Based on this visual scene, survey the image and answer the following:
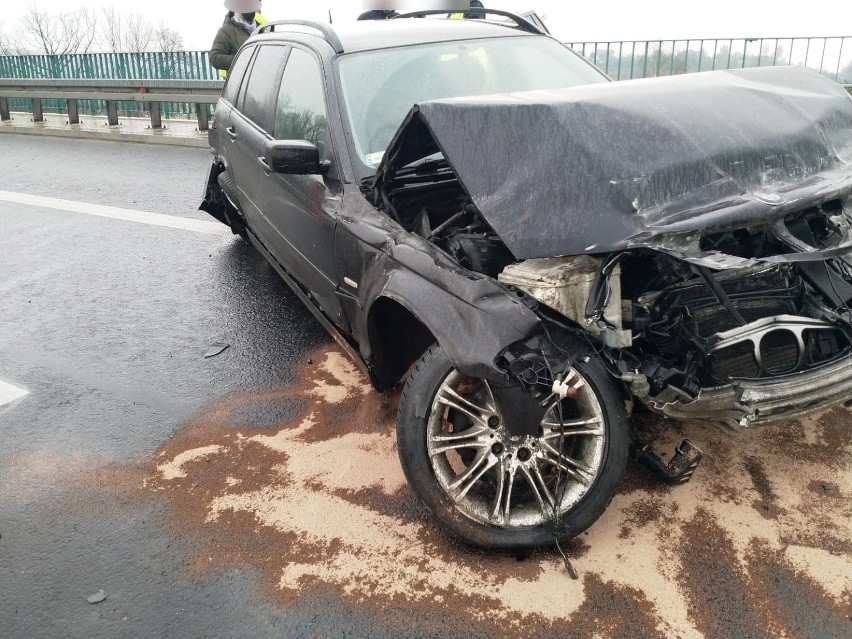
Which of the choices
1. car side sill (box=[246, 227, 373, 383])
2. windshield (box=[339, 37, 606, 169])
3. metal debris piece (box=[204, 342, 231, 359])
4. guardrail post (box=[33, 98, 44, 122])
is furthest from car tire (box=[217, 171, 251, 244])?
guardrail post (box=[33, 98, 44, 122])

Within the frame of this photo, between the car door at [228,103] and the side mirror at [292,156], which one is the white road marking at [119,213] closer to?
the car door at [228,103]

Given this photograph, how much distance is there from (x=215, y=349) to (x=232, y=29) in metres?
5.83

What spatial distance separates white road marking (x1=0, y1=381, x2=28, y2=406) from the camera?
411cm

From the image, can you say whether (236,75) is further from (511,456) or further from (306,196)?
(511,456)

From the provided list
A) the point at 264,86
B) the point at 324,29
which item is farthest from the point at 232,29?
the point at 324,29

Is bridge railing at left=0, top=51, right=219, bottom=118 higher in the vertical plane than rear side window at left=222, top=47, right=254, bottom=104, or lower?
lower

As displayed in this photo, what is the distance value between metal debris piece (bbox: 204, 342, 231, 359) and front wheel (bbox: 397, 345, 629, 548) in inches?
88.0

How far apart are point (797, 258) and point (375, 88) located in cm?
226

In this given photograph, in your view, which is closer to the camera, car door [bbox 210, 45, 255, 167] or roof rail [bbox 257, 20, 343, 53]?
roof rail [bbox 257, 20, 343, 53]

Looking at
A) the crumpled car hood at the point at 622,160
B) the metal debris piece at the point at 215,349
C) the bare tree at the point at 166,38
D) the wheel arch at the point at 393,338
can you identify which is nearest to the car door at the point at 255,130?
the metal debris piece at the point at 215,349

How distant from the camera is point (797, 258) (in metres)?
2.43

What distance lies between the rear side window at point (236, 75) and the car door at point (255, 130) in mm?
161

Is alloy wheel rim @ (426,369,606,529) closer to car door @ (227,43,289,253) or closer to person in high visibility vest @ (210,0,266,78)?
car door @ (227,43,289,253)

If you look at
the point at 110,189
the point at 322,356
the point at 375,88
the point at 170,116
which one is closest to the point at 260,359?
the point at 322,356
